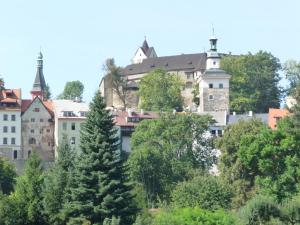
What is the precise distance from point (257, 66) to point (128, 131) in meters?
23.3

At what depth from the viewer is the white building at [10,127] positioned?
99312 millimetres

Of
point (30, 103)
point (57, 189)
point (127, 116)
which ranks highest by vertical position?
point (30, 103)

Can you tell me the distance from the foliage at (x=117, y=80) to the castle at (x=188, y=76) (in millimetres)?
407

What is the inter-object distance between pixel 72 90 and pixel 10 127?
3779 centimetres

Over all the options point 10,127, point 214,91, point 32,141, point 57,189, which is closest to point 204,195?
point 57,189

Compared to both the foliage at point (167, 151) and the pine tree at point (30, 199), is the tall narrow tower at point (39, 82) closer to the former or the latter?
the foliage at point (167, 151)

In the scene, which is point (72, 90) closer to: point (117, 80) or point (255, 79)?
point (117, 80)

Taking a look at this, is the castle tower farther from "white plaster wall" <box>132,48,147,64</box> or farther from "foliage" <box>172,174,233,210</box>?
"white plaster wall" <box>132,48,147,64</box>

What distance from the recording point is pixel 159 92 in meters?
112

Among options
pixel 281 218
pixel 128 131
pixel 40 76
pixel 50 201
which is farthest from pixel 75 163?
pixel 40 76

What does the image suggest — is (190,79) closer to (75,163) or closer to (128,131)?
(128,131)

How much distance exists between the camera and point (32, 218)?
60.7m

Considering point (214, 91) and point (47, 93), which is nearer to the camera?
point (214, 91)

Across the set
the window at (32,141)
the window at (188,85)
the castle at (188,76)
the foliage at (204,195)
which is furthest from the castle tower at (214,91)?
the foliage at (204,195)
